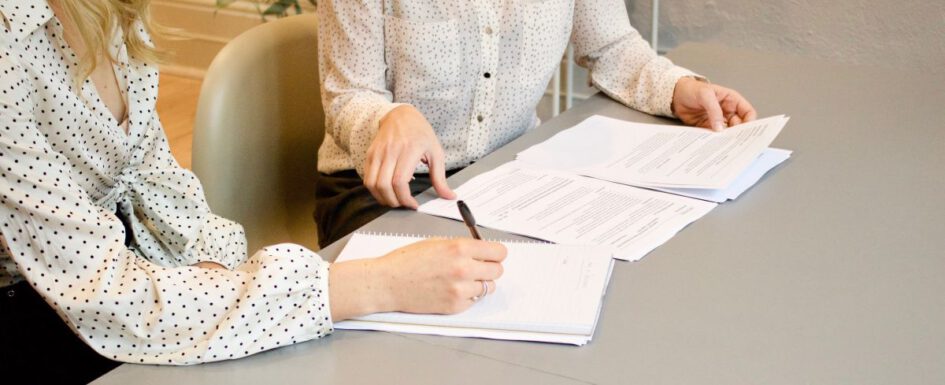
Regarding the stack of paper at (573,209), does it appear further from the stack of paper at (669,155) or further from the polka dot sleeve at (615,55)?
the polka dot sleeve at (615,55)

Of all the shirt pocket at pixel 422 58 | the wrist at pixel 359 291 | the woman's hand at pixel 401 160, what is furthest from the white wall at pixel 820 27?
the wrist at pixel 359 291

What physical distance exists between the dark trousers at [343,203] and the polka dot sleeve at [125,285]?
0.49 metres

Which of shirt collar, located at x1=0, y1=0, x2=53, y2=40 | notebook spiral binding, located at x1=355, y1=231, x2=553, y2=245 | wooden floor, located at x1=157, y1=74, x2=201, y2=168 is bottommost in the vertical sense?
wooden floor, located at x1=157, y1=74, x2=201, y2=168

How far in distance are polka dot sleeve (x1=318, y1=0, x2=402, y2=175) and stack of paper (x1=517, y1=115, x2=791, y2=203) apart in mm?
259

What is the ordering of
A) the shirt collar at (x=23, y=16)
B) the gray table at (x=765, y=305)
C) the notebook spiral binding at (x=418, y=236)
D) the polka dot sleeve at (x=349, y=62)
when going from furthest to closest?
the polka dot sleeve at (x=349, y=62) → the notebook spiral binding at (x=418, y=236) → the shirt collar at (x=23, y=16) → the gray table at (x=765, y=305)

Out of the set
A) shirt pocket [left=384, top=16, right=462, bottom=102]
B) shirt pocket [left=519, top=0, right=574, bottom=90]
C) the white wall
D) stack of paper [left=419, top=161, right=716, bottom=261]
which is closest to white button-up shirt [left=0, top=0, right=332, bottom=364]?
stack of paper [left=419, top=161, right=716, bottom=261]

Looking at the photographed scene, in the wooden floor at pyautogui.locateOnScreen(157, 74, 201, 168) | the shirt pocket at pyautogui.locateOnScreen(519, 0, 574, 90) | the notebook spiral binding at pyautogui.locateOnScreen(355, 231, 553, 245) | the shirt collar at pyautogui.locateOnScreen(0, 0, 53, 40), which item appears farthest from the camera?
the wooden floor at pyautogui.locateOnScreen(157, 74, 201, 168)

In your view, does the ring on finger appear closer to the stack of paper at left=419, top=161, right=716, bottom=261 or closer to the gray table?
the gray table

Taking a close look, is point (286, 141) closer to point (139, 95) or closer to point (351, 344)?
point (139, 95)

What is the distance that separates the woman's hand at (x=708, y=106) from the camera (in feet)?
4.90

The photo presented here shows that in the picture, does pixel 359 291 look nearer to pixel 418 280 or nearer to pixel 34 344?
pixel 418 280

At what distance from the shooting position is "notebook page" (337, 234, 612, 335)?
3.09 feet

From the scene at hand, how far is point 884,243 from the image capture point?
3.65 feet

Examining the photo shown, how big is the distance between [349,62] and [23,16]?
21.1 inches
